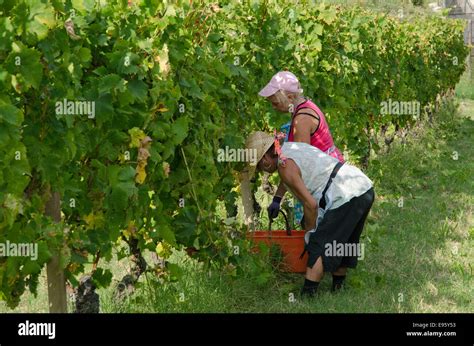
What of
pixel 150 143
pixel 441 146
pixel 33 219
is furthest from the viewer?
pixel 441 146

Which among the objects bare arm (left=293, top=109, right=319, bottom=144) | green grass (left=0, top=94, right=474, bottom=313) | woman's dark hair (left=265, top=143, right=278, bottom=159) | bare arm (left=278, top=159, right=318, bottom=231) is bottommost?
green grass (left=0, top=94, right=474, bottom=313)

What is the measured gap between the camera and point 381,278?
6.29 m

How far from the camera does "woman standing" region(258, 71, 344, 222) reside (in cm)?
616

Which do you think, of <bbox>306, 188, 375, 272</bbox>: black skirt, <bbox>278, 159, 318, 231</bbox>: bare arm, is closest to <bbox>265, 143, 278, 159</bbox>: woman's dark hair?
<bbox>278, 159, 318, 231</bbox>: bare arm

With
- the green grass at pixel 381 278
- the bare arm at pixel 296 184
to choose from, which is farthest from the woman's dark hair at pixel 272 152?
the green grass at pixel 381 278

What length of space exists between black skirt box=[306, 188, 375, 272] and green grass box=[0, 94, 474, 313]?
29 centimetres

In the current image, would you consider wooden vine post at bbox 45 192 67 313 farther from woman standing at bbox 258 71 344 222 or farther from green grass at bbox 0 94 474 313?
woman standing at bbox 258 71 344 222

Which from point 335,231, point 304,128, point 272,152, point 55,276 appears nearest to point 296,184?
point 272,152

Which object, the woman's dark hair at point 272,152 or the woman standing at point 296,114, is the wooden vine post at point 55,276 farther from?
the woman standing at point 296,114

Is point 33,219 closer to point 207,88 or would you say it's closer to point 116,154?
point 116,154

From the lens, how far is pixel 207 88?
535cm

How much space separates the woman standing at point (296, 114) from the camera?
20.2 feet

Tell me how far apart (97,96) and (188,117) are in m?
1.08

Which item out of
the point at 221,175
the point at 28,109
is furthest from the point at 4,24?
the point at 221,175
